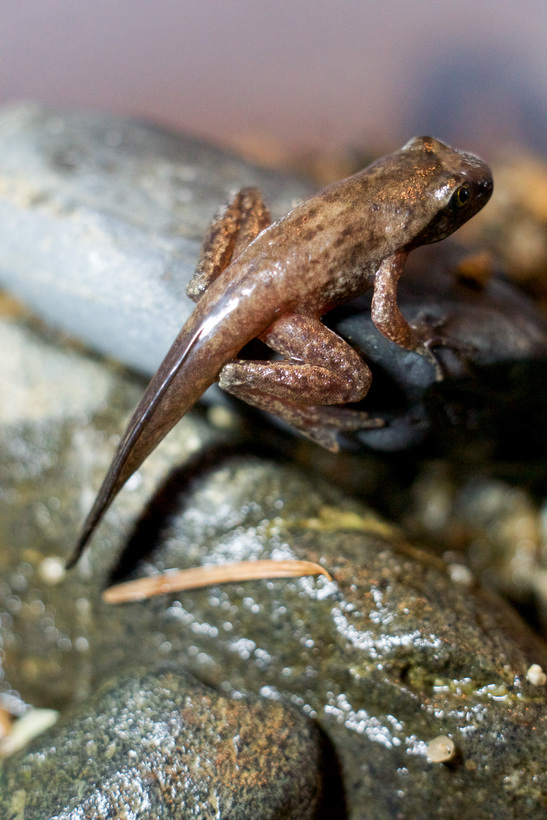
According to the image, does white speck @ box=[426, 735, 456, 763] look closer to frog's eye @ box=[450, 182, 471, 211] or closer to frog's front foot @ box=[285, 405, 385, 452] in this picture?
frog's front foot @ box=[285, 405, 385, 452]

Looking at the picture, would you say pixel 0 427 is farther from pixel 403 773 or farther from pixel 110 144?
pixel 403 773

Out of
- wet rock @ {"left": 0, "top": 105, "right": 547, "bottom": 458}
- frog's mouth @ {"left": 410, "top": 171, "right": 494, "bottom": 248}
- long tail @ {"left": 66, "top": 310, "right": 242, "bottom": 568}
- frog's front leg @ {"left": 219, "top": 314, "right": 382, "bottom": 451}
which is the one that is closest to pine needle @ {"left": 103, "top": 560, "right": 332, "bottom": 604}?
long tail @ {"left": 66, "top": 310, "right": 242, "bottom": 568}

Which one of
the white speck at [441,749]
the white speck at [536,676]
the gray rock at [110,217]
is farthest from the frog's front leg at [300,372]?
the white speck at [441,749]

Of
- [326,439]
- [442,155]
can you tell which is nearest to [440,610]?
[326,439]

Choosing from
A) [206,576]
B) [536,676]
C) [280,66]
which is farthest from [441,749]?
[280,66]

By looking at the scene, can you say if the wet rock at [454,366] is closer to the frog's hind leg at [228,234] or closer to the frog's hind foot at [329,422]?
the frog's hind foot at [329,422]

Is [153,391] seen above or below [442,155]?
below
